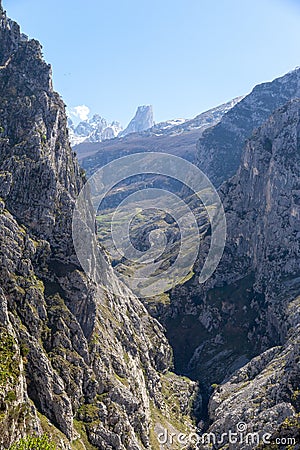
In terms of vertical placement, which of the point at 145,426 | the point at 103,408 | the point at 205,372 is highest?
the point at 103,408

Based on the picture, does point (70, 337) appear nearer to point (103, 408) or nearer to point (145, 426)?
point (103, 408)

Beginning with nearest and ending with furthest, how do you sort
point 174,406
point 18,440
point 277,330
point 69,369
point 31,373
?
point 18,440 < point 31,373 < point 69,369 < point 174,406 < point 277,330

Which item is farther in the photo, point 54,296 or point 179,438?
point 179,438

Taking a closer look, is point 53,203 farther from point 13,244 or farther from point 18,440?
point 18,440

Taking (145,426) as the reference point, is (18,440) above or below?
above

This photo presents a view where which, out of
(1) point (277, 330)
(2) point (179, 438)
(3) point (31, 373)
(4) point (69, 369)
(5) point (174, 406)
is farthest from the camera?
(1) point (277, 330)

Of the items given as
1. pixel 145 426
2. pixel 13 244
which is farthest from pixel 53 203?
pixel 145 426

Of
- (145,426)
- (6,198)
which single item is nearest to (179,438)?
(145,426)
